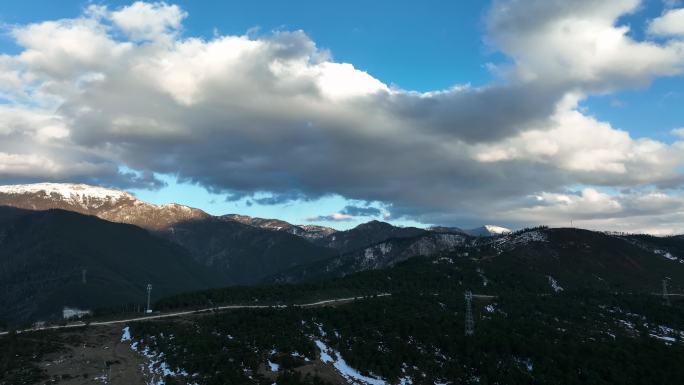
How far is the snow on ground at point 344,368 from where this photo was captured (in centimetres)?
10506

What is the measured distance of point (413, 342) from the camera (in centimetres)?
13175

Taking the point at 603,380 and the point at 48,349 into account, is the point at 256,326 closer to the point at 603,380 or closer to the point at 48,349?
the point at 48,349

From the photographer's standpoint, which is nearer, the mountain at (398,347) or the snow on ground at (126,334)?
the mountain at (398,347)

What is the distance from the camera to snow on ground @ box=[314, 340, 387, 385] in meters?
105

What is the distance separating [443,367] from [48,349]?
283 feet

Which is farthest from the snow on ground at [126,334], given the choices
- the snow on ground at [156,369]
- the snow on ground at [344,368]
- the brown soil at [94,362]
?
the snow on ground at [344,368]

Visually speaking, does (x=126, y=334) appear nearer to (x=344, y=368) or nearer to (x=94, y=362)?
(x=94, y=362)

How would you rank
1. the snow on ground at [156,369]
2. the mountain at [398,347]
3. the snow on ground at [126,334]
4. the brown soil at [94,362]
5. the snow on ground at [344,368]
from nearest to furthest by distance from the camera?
the brown soil at [94,362] → the snow on ground at [156,369] → the mountain at [398,347] → the snow on ground at [344,368] → the snow on ground at [126,334]

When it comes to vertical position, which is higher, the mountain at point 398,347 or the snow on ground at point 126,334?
the snow on ground at point 126,334

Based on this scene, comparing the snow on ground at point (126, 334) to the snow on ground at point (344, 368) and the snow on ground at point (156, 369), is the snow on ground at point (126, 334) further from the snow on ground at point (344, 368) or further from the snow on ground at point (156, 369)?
the snow on ground at point (344, 368)

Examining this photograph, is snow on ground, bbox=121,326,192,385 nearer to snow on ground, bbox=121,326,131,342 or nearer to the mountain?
the mountain

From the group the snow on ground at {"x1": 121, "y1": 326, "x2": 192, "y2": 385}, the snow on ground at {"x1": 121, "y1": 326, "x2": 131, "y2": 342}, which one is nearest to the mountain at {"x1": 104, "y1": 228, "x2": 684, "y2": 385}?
the snow on ground at {"x1": 121, "y1": 326, "x2": 192, "y2": 385}

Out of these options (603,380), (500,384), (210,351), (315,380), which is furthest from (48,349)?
(603,380)

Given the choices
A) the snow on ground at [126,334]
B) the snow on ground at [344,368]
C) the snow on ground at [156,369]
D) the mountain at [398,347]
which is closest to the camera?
the snow on ground at [156,369]
